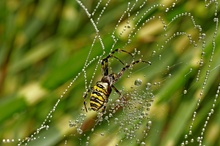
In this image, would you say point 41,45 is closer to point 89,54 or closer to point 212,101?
point 89,54

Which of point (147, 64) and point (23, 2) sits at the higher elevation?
point (23, 2)

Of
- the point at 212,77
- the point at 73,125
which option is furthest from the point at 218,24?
the point at 73,125
